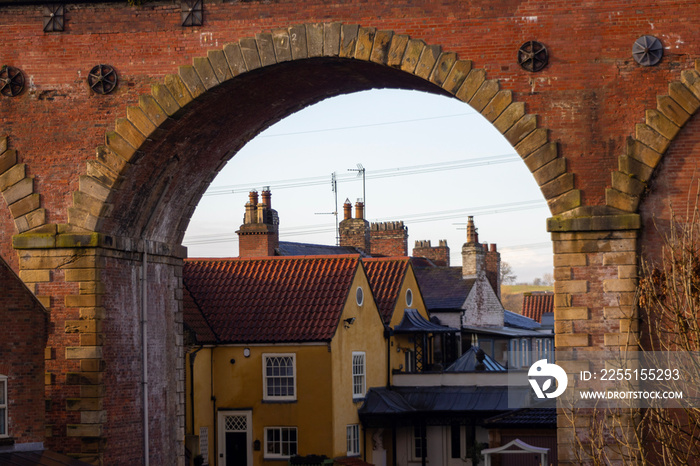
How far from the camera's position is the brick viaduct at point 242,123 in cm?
1823

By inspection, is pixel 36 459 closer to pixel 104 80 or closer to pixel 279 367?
pixel 104 80

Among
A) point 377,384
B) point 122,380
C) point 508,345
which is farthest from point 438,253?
point 122,380

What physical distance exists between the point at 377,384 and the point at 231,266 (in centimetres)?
593

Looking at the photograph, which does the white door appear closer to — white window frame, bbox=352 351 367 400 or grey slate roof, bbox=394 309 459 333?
white window frame, bbox=352 351 367 400

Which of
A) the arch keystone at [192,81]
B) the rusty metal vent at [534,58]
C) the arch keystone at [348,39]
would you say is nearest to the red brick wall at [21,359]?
the arch keystone at [192,81]

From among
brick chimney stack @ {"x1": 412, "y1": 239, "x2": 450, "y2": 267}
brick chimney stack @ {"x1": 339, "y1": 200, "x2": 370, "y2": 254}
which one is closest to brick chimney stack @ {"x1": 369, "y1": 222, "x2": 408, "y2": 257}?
brick chimney stack @ {"x1": 339, "y1": 200, "x2": 370, "y2": 254}

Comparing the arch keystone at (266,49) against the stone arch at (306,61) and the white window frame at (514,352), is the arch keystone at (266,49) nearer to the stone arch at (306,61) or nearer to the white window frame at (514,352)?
the stone arch at (306,61)

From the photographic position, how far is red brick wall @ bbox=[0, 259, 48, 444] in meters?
18.9

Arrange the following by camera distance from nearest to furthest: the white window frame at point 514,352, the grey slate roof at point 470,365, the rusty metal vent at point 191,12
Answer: the rusty metal vent at point 191,12 → the grey slate roof at point 470,365 → the white window frame at point 514,352

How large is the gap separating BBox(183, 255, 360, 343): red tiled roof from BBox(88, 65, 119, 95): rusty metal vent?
555 inches

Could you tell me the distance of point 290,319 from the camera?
111 ft

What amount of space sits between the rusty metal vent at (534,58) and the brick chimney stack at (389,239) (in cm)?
3355

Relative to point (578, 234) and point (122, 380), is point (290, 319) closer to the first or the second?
point (122, 380)

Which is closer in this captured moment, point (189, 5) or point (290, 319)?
point (189, 5)
